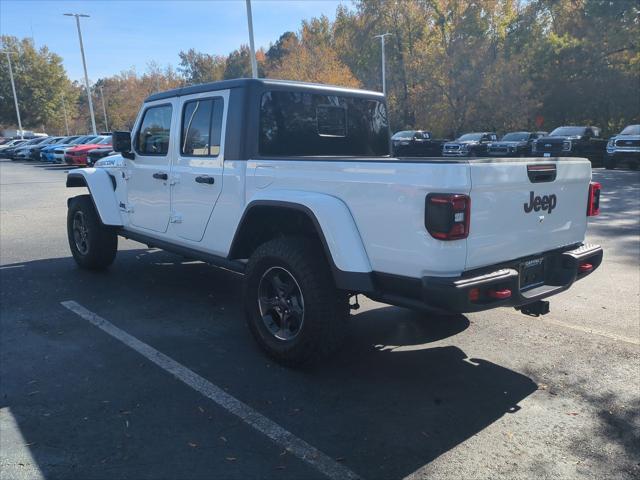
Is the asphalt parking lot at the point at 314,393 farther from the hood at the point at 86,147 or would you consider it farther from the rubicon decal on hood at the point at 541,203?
the hood at the point at 86,147

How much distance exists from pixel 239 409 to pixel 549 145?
2219cm

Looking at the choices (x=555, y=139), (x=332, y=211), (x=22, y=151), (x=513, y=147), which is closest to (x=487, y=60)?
(x=513, y=147)

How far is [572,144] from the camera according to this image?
23.2m

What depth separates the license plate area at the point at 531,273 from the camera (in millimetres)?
3686

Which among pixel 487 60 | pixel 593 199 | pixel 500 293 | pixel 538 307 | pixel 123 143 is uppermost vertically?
pixel 487 60

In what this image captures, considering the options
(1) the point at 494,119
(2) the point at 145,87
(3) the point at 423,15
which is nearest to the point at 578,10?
(1) the point at 494,119

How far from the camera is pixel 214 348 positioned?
14.8 ft

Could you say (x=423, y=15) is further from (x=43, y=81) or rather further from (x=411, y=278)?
(x=411, y=278)

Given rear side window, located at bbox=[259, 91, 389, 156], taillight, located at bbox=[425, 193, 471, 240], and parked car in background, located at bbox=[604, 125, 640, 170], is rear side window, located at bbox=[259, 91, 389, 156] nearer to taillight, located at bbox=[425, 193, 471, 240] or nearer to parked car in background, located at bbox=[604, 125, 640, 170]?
taillight, located at bbox=[425, 193, 471, 240]

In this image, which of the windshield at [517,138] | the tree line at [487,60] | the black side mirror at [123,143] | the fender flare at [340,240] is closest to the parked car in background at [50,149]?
the tree line at [487,60]

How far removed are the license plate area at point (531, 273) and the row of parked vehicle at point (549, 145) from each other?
765 inches

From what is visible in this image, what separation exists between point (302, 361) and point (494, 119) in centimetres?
4169

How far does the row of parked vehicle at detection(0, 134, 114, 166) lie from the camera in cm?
2577

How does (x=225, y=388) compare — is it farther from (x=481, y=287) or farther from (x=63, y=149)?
(x=63, y=149)
